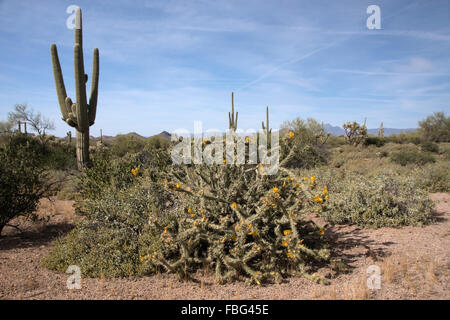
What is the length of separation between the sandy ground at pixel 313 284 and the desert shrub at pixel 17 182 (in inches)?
30.5

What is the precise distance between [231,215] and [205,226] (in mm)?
468

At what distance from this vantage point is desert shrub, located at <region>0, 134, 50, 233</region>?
219 inches

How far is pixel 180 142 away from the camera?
5.61m

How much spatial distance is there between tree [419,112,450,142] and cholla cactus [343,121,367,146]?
8820 mm

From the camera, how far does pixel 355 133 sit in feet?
90.3

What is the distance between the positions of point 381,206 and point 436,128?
31.3 m

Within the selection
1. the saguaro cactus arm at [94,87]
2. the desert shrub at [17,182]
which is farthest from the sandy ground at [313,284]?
the saguaro cactus arm at [94,87]

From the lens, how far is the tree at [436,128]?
97.5ft

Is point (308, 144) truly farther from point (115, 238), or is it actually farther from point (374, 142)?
point (374, 142)

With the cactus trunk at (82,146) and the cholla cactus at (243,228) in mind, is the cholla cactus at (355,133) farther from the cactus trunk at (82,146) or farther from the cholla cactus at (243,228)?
the cholla cactus at (243,228)
